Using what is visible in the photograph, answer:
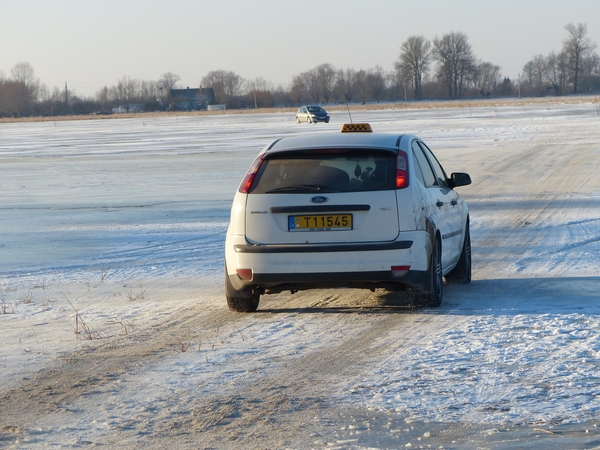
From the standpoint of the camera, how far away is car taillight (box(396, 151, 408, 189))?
7109 millimetres

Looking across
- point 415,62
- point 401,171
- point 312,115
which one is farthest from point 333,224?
point 415,62

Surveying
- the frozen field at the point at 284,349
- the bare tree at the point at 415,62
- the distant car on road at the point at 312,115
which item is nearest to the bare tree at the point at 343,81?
the bare tree at the point at 415,62

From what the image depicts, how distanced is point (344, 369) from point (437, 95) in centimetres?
14887

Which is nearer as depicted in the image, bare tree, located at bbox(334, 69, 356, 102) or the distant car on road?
the distant car on road

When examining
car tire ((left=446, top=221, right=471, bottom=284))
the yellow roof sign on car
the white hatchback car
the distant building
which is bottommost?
car tire ((left=446, top=221, right=471, bottom=284))

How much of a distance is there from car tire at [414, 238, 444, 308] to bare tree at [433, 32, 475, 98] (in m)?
144

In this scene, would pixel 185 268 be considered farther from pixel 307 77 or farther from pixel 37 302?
pixel 307 77

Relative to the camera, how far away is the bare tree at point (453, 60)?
147 metres

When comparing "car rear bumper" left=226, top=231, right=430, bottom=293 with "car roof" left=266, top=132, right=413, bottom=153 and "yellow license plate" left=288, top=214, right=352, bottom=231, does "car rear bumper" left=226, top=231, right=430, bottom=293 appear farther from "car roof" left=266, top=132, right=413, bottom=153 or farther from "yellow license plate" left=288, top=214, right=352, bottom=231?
"car roof" left=266, top=132, right=413, bottom=153

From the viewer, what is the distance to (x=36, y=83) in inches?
6447

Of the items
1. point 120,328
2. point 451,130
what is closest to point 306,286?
point 120,328

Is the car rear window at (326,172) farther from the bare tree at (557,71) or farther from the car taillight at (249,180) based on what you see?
the bare tree at (557,71)

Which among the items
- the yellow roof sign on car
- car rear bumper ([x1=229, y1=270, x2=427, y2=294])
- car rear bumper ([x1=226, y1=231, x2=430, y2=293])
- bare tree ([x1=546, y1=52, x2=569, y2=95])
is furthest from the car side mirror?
bare tree ([x1=546, y1=52, x2=569, y2=95])

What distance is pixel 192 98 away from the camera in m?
160
